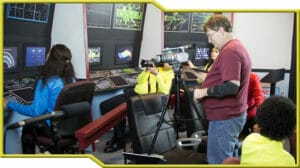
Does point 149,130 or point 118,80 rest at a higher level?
point 118,80

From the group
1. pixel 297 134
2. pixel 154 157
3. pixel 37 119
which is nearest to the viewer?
pixel 37 119

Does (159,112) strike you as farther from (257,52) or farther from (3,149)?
(3,149)

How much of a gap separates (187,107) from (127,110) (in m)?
0.36

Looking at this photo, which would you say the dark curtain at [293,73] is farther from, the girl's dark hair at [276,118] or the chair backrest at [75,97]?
the chair backrest at [75,97]

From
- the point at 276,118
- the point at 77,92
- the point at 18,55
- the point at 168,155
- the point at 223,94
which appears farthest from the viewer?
the point at 18,55

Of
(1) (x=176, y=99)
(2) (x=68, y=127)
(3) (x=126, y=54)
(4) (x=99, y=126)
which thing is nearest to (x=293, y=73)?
(1) (x=176, y=99)

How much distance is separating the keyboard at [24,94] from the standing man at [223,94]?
1.00m

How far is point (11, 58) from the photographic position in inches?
90.0

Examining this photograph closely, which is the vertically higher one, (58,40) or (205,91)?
(58,40)

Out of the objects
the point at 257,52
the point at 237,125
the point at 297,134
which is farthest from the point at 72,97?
the point at 297,134

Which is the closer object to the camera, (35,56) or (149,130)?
(149,130)

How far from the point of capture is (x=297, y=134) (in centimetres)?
202

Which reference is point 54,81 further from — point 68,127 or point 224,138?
point 224,138

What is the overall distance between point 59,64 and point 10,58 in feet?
1.02
